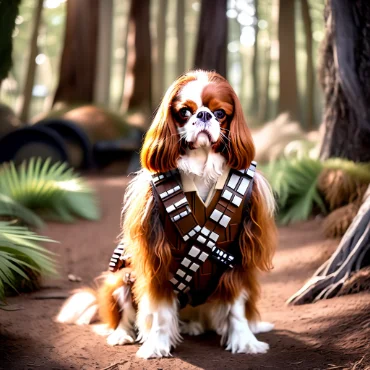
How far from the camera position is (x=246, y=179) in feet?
11.0

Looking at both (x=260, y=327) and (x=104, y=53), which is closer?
(x=260, y=327)

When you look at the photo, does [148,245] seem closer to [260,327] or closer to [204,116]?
[204,116]

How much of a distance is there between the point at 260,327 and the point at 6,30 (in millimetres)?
3181

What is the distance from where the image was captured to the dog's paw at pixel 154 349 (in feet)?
11.0

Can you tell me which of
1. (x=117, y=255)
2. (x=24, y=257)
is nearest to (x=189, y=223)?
(x=117, y=255)

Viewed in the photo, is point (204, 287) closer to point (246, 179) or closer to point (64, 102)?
point (246, 179)

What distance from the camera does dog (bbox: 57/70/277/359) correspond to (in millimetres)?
3221

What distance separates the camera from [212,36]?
10.0 m

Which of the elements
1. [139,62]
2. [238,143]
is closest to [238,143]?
[238,143]

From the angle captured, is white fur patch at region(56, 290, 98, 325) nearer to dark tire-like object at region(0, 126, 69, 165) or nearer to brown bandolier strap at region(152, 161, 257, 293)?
brown bandolier strap at region(152, 161, 257, 293)

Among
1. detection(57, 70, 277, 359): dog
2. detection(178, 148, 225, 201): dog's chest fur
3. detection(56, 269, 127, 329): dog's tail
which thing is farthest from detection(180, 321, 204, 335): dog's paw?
detection(178, 148, 225, 201): dog's chest fur

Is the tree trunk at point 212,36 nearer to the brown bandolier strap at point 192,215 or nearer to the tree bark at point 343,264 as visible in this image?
the tree bark at point 343,264

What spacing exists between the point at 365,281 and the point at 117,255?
63.6 inches

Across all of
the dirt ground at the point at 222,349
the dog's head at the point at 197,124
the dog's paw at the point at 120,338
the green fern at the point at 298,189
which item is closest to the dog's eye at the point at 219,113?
the dog's head at the point at 197,124
